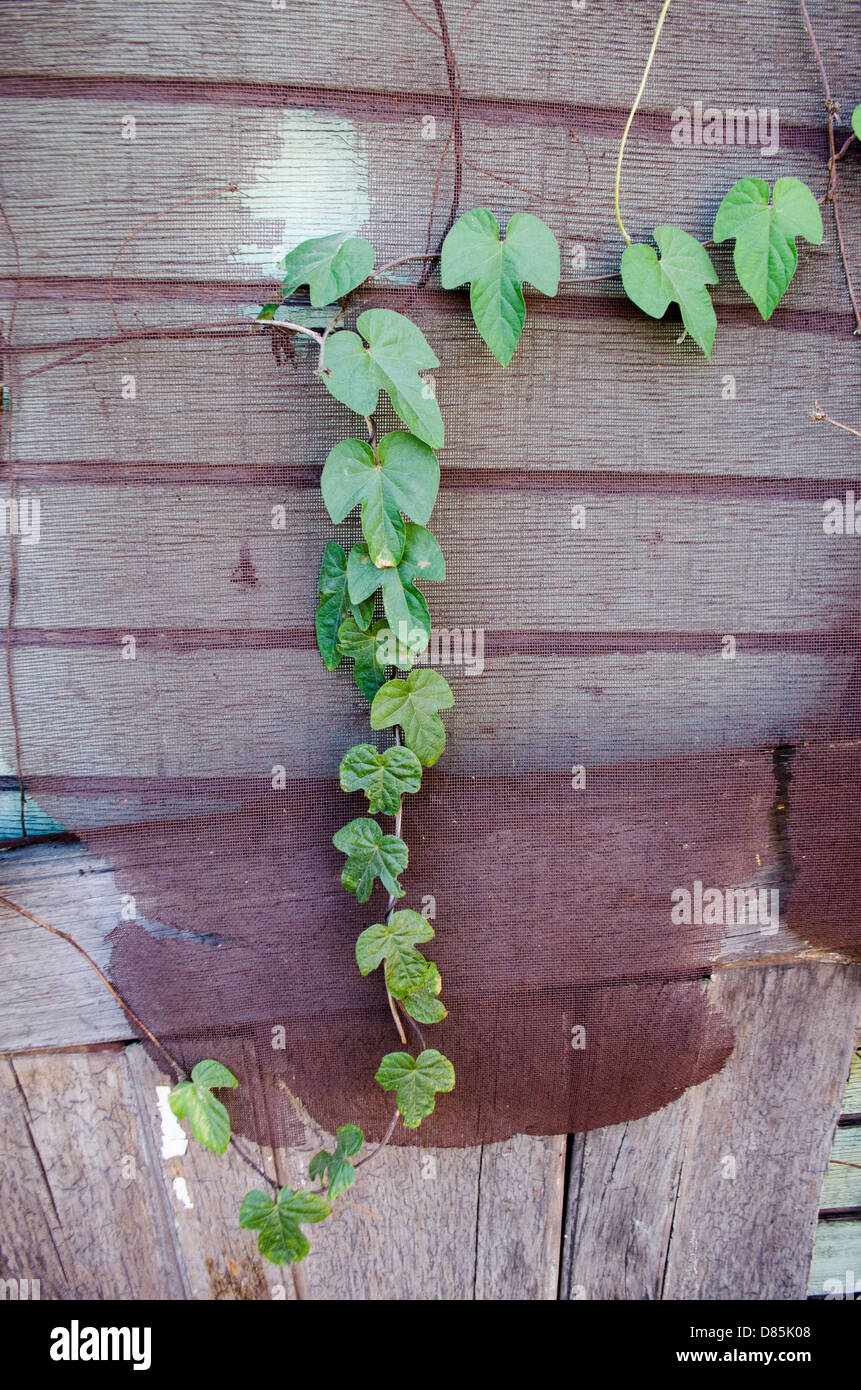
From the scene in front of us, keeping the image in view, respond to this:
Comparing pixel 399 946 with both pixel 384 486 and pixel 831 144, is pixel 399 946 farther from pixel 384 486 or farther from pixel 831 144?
pixel 831 144

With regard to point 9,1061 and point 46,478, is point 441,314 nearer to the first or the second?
point 46,478

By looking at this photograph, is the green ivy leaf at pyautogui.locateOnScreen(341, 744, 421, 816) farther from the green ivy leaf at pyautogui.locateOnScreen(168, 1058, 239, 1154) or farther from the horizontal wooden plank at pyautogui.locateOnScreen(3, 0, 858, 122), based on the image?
the horizontal wooden plank at pyautogui.locateOnScreen(3, 0, 858, 122)

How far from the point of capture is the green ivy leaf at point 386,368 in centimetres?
87

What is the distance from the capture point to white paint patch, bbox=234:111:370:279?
0.95 metres

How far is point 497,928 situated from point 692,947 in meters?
0.31

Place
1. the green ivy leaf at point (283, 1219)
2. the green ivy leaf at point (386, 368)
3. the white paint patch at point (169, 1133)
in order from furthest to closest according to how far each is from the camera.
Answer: the white paint patch at point (169, 1133) → the green ivy leaf at point (283, 1219) → the green ivy leaf at point (386, 368)

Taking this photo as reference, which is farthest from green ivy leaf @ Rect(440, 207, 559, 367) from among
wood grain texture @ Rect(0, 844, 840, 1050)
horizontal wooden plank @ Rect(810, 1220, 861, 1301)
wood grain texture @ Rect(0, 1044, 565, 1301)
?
horizontal wooden plank @ Rect(810, 1220, 861, 1301)

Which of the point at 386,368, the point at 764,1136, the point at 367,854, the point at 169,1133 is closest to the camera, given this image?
the point at 386,368

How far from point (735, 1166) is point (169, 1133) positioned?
3.00 feet

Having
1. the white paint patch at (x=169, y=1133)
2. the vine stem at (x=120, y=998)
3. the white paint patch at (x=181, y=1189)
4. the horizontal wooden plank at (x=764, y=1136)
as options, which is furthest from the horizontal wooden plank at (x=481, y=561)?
the white paint patch at (x=181, y=1189)

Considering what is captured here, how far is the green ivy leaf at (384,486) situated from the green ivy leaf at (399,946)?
472 millimetres

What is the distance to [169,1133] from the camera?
110 centimetres

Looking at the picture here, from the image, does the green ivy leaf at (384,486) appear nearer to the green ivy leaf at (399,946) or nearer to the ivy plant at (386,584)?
the ivy plant at (386,584)

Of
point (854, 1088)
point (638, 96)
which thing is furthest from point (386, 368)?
point (854, 1088)
